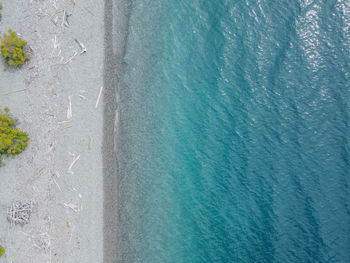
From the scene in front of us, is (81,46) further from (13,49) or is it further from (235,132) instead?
(235,132)

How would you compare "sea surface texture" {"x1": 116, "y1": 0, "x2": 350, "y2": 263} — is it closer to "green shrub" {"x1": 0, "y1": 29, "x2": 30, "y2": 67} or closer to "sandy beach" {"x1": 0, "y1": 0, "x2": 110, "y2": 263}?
"sandy beach" {"x1": 0, "y1": 0, "x2": 110, "y2": 263}

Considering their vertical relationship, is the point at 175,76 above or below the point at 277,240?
above

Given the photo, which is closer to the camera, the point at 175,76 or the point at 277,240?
the point at 277,240

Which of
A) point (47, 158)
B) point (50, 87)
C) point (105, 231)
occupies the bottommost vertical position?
point (105, 231)

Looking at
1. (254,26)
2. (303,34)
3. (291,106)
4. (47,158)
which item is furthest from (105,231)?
(303,34)

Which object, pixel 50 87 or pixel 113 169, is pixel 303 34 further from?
pixel 50 87

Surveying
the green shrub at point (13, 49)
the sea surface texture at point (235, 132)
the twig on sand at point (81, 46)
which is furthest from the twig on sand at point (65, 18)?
the sea surface texture at point (235, 132)

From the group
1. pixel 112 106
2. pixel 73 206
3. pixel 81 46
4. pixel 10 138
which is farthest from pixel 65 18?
pixel 73 206

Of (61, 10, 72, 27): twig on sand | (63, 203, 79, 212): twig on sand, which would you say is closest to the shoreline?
(63, 203, 79, 212): twig on sand
